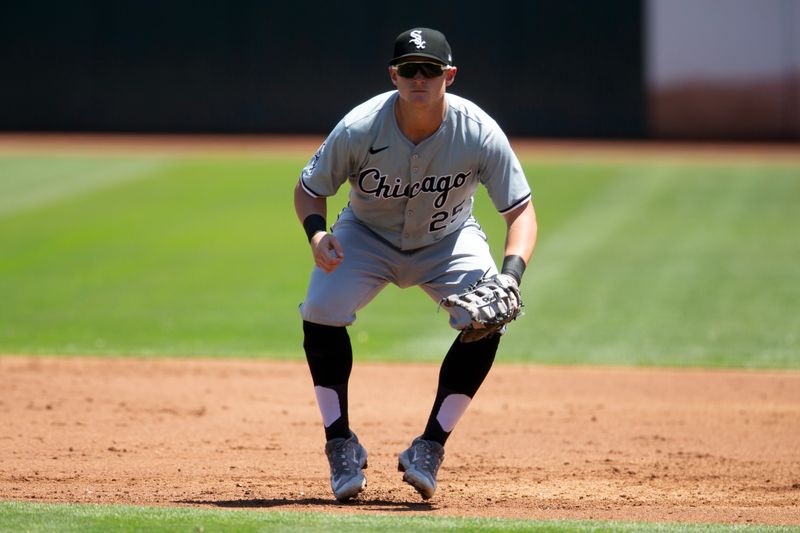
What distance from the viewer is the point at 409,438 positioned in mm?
5754

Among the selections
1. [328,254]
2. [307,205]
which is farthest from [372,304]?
[328,254]

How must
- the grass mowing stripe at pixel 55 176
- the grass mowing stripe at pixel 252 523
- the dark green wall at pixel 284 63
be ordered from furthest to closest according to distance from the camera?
the dark green wall at pixel 284 63
the grass mowing stripe at pixel 55 176
the grass mowing stripe at pixel 252 523

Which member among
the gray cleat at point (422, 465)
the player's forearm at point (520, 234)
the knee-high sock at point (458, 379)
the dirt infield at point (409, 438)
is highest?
the player's forearm at point (520, 234)

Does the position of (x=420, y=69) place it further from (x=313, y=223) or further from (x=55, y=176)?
(x=55, y=176)

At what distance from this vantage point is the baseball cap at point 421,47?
404 cm

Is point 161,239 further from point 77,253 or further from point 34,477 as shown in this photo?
point 34,477

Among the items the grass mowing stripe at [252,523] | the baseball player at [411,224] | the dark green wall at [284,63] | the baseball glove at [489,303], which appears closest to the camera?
the grass mowing stripe at [252,523]

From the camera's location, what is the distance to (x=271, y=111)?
2445 centimetres

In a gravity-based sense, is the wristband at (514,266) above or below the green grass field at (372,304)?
above

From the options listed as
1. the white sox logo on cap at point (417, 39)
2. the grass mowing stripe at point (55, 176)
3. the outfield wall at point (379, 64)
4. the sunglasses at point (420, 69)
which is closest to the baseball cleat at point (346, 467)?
the sunglasses at point (420, 69)

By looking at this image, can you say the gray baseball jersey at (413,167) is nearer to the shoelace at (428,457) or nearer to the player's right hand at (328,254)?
the player's right hand at (328,254)

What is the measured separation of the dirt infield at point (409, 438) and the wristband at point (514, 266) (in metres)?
0.87

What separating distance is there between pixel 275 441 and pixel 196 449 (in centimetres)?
43

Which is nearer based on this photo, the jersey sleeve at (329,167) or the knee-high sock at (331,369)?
the jersey sleeve at (329,167)
